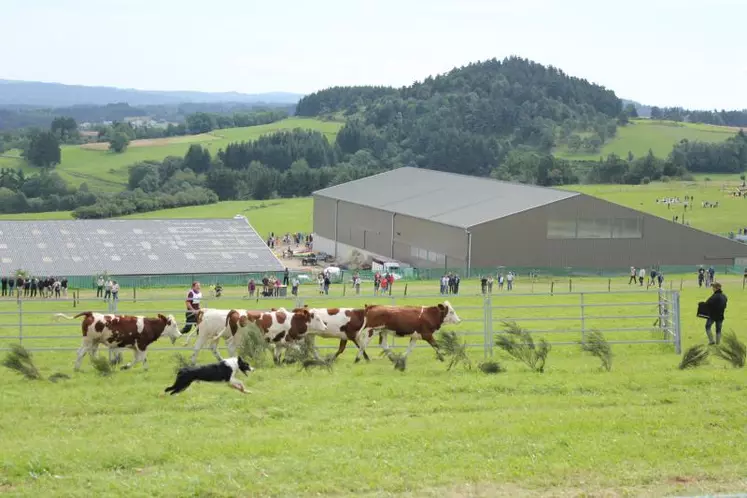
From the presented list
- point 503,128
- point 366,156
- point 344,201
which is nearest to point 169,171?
point 366,156

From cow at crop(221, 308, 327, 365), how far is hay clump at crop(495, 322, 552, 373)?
3.13 m

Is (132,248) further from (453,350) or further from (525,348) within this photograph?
(525,348)

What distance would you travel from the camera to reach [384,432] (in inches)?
512

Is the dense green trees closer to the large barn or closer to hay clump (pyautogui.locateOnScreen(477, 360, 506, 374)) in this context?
the large barn

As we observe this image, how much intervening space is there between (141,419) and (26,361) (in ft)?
13.3

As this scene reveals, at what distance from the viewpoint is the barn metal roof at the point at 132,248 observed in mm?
60844

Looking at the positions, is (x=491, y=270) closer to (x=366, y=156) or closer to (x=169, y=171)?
(x=169, y=171)

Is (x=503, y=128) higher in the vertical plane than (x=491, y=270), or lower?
higher

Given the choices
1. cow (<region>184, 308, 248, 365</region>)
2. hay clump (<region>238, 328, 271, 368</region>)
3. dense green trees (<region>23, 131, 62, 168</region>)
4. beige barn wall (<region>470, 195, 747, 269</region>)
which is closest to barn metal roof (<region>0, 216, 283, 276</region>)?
beige barn wall (<region>470, 195, 747, 269</region>)

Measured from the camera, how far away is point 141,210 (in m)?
116

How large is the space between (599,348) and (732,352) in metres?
2.14

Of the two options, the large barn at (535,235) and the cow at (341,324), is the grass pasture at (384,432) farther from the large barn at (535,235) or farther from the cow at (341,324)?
the large barn at (535,235)

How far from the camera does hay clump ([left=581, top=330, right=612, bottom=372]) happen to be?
17641 mm

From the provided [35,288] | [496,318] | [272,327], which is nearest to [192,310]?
[272,327]
